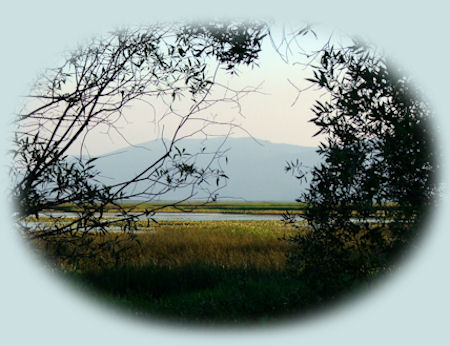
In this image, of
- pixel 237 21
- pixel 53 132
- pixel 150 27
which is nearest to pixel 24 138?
pixel 53 132

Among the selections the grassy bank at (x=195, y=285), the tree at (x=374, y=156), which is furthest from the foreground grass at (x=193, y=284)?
the tree at (x=374, y=156)

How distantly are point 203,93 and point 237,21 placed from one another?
1.13m

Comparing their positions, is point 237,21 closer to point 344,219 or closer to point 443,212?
point 344,219

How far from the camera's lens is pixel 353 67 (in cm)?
661

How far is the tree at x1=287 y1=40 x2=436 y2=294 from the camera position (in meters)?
6.07

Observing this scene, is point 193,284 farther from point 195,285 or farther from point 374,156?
point 374,156

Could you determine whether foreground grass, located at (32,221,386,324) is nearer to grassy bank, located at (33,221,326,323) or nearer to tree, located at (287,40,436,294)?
grassy bank, located at (33,221,326,323)

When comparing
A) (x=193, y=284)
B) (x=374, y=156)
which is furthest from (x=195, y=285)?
(x=374, y=156)

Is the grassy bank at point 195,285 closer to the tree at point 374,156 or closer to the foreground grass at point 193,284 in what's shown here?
the foreground grass at point 193,284

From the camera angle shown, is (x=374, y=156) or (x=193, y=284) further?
(x=193, y=284)

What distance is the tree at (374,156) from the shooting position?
6074 millimetres

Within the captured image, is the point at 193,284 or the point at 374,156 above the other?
the point at 374,156

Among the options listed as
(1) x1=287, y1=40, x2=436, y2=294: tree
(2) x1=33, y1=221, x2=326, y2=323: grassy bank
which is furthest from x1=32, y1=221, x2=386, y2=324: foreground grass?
(1) x1=287, y1=40, x2=436, y2=294: tree

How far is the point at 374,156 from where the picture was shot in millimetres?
6160
